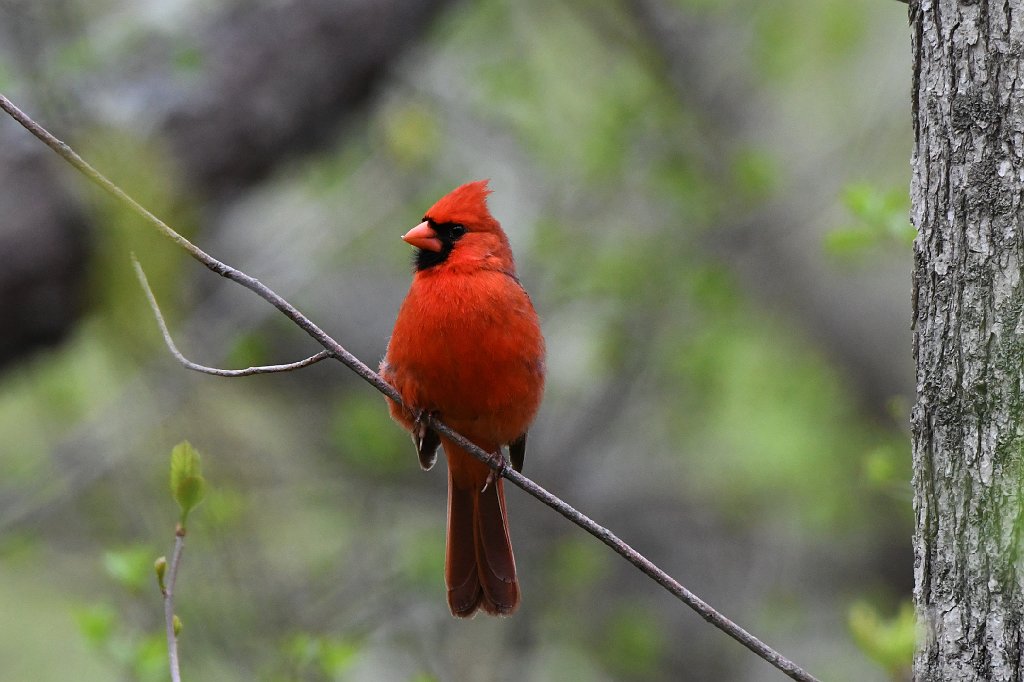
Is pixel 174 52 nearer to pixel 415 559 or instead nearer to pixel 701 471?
pixel 415 559

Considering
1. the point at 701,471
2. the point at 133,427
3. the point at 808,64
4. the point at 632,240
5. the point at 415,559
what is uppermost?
the point at 808,64

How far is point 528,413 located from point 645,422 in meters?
3.09

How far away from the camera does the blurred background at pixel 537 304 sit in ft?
14.9

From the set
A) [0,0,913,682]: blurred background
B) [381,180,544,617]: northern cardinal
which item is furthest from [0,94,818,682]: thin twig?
[0,0,913,682]: blurred background

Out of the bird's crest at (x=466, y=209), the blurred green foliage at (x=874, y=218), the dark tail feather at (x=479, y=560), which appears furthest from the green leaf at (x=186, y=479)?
the blurred green foliage at (x=874, y=218)

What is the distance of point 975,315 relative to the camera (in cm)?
176

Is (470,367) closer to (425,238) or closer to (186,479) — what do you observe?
(425,238)

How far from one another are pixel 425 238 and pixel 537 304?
2.20 metres


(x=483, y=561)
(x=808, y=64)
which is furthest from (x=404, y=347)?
(x=808, y=64)

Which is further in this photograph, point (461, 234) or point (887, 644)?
point (461, 234)

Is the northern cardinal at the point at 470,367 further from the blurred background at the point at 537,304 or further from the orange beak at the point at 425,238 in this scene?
the blurred background at the point at 537,304

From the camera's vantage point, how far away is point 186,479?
1840 millimetres

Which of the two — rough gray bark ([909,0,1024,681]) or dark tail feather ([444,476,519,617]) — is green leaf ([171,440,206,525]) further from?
dark tail feather ([444,476,519,617])

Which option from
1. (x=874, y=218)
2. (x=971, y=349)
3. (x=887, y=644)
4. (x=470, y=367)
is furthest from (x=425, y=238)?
(x=971, y=349)
